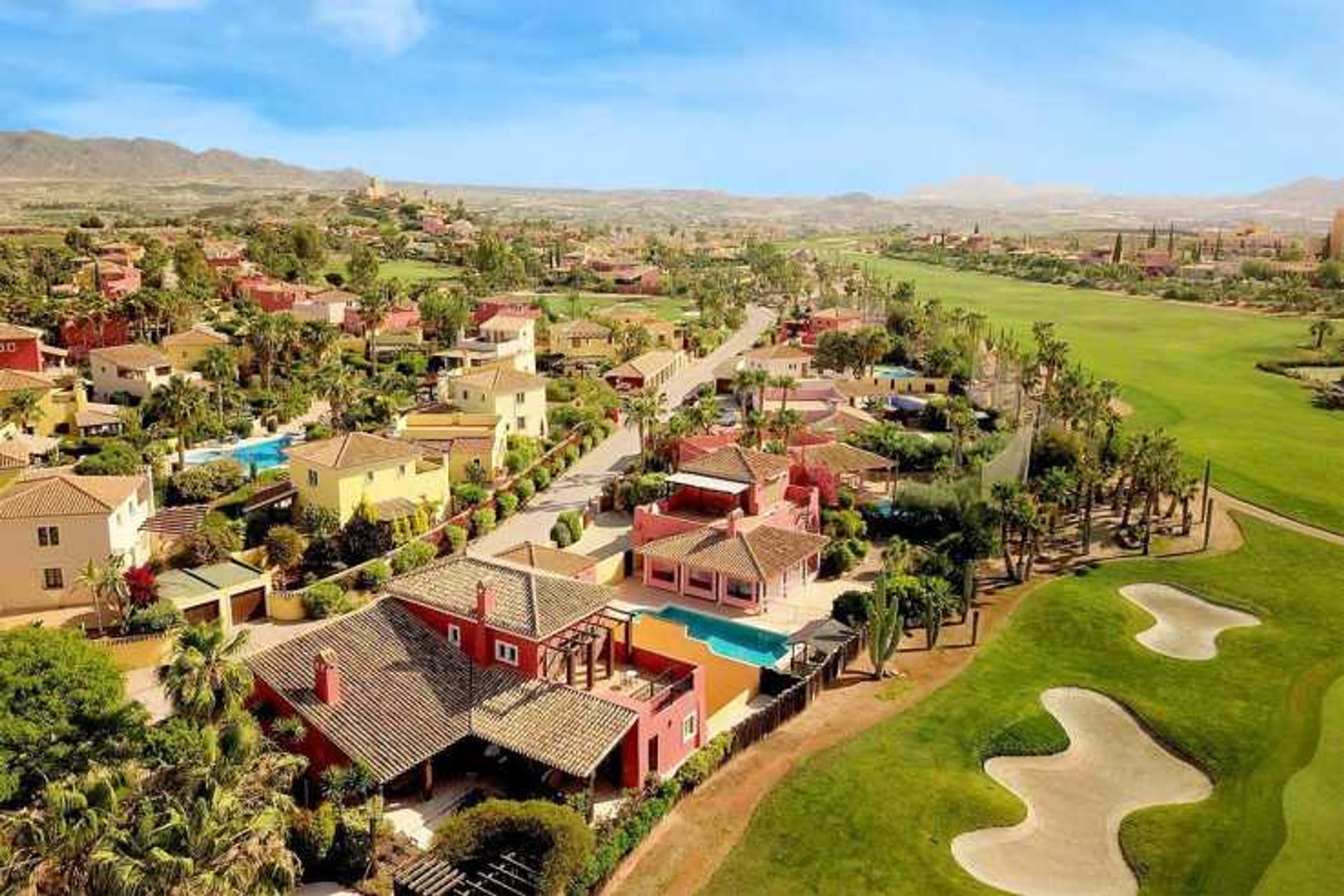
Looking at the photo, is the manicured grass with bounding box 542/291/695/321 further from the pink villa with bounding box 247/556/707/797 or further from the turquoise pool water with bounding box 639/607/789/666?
the pink villa with bounding box 247/556/707/797

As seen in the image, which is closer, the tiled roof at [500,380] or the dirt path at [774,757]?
the dirt path at [774,757]

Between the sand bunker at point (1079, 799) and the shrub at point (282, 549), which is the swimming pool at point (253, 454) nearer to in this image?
the shrub at point (282, 549)

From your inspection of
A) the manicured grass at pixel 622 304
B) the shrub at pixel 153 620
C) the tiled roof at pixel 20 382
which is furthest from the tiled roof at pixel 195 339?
the manicured grass at pixel 622 304

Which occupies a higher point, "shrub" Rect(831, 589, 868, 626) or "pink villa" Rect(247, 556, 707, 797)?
"pink villa" Rect(247, 556, 707, 797)

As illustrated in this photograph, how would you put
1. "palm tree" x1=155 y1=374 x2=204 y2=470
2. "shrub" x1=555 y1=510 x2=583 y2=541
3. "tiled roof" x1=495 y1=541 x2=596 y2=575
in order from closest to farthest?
"tiled roof" x1=495 y1=541 x2=596 y2=575
"shrub" x1=555 y1=510 x2=583 y2=541
"palm tree" x1=155 y1=374 x2=204 y2=470

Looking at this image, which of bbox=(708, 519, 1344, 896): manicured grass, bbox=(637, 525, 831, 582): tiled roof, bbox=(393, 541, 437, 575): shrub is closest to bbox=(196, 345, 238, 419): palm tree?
bbox=(393, 541, 437, 575): shrub

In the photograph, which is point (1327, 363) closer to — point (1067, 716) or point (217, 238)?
point (1067, 716)
